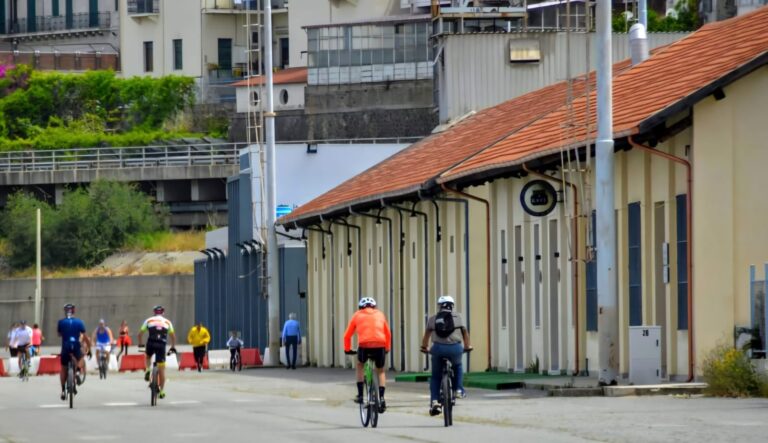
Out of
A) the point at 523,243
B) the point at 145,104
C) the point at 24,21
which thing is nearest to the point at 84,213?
the point at 145,104

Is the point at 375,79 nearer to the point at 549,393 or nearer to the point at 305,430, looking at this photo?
the point at 549,393

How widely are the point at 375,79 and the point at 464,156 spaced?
55589mm

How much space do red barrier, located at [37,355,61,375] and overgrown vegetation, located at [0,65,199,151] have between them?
184 feet

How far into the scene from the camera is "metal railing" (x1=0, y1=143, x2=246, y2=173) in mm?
105750

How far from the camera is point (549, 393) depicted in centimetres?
3028

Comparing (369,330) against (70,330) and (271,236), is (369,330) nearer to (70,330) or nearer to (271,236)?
(70,330)

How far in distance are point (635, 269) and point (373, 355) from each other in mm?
8358

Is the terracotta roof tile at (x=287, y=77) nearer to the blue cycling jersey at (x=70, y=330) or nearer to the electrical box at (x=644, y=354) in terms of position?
the blue cycling jersey at (x=70, y=330)

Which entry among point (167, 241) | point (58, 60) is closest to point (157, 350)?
point (167, 241)

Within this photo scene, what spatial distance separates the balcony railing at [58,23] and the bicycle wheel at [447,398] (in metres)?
110

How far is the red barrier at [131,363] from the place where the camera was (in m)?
58.8


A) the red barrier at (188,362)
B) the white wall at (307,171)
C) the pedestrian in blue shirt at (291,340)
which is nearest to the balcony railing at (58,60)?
the white wall at (307,171)

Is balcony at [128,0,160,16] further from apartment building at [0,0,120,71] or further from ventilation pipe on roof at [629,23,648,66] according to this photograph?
ventilation pipe on roof at [629,23,648,66]

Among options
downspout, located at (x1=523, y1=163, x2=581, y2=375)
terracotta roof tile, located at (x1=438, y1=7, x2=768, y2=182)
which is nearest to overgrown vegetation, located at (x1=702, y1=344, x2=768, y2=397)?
terracotta roof tile, located at (x1=438, y1=7, x2=768, y2=182)
